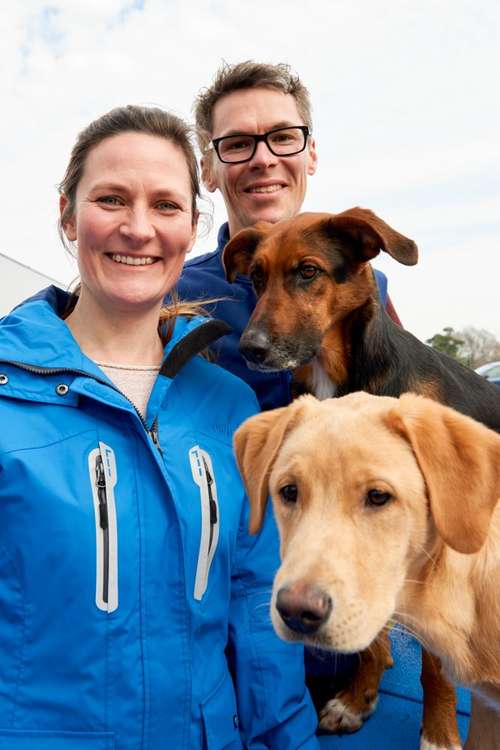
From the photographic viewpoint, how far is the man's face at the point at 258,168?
12.1 ft

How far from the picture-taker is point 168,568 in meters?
2.20

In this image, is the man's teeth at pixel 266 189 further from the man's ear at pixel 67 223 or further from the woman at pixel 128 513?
the man's ear at pixel 67 223

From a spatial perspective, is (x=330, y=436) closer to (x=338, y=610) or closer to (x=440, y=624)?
(x=338, y=610)

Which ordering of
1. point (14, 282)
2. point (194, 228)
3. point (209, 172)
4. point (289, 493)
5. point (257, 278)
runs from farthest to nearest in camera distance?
point (14, 282), point (209, 172), point (257, 278), point (194, 228), point (289, 493)

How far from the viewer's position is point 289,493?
2.09 meters

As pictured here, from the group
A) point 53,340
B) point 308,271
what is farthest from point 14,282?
point 53,340

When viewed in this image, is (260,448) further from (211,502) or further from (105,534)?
(105,534)

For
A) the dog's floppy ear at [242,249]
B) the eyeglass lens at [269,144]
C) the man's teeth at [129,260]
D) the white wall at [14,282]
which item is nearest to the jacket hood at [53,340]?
the man's teeth at [129,260]

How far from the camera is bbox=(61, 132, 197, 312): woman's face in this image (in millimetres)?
2568

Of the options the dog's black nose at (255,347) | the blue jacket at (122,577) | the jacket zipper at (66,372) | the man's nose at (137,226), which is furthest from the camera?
the dog's black nose at (255,347)

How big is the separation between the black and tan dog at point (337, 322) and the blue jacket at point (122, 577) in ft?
2.51

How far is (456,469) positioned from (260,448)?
0.67 meters

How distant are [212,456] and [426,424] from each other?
2.83 feet

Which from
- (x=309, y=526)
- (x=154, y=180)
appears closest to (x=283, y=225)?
(x=154, y=180)
